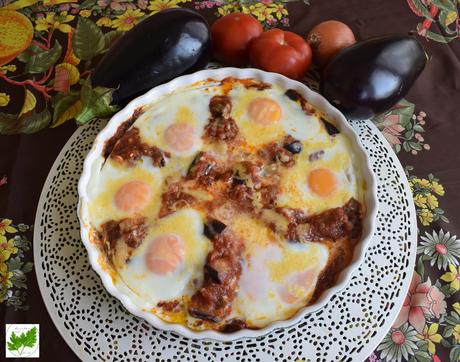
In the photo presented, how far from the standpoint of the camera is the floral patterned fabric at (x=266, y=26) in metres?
1.90

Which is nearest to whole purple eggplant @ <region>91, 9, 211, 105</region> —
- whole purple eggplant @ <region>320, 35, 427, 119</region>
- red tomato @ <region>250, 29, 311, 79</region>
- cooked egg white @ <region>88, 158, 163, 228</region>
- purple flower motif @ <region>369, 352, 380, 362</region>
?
red tomato @ <region>250, 29, 311, 79</region>

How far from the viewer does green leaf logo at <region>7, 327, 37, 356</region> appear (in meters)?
1.81

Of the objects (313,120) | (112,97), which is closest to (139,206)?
(112,97)

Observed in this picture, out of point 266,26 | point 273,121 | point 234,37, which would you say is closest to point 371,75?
point 273,121

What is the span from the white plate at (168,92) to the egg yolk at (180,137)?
0.20m

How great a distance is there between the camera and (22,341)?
71.7 inches

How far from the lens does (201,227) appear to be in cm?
184

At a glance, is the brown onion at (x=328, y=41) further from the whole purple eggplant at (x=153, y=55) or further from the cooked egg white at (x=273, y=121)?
the whole purple eggplant at (x=153, y=55)

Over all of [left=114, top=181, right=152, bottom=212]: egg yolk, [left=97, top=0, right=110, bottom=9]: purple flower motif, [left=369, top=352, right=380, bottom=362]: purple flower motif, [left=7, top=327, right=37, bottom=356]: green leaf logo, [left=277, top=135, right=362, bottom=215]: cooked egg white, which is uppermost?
[left=97, top=0, right=110, bottom=9]: purple flower motif

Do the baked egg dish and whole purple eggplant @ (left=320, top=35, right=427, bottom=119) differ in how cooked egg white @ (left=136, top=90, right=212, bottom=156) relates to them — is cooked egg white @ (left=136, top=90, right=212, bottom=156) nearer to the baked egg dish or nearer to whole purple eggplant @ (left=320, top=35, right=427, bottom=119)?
the baked egg dish

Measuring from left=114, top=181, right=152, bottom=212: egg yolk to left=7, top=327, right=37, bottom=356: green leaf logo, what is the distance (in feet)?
1.96

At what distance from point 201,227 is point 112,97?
772mm

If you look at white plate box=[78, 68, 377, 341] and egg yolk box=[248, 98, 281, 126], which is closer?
white plate box=[78, 68, 377, 341]

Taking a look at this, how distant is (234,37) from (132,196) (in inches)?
39.1
